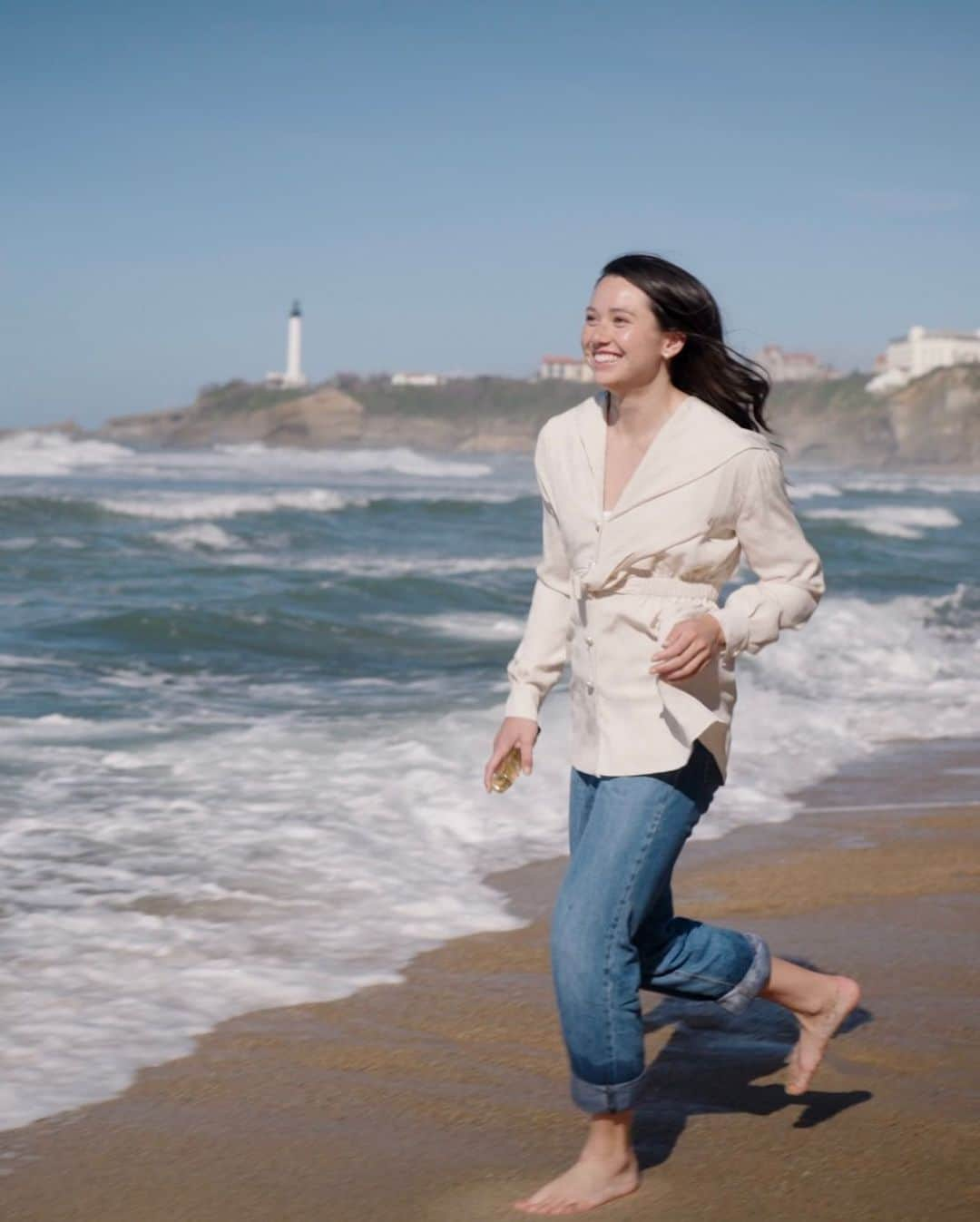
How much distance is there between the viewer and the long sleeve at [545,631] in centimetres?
306

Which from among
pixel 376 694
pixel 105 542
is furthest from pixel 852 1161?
pixel 105 542

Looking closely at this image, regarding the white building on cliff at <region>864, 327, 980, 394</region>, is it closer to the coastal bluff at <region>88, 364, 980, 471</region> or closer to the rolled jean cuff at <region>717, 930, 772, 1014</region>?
the coastal bluff at <region>88, 364, 980, 471</region>

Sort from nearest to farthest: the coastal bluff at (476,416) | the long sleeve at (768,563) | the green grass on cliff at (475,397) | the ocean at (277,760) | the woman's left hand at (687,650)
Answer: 1. the woman's left hand at (687,650)
2. the long sleeve at (768,563)
3. the ocean at (277,760)
4. the coastal bluff at (476,416)
5. the green grass on cliff at (475,397)

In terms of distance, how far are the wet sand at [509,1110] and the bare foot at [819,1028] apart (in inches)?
2.7

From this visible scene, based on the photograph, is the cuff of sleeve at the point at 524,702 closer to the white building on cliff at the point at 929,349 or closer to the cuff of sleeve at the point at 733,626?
the cuff of sleeve at the point at 733,626

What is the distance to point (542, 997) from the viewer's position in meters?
4.01

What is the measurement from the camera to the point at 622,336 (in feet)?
9.58

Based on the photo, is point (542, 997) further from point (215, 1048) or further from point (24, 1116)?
point (24, 1116)

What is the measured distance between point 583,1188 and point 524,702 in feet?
2.84

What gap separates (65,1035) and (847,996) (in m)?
1.74

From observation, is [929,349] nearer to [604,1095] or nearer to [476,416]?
[476,416]

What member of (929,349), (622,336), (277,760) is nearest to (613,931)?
(622,336)

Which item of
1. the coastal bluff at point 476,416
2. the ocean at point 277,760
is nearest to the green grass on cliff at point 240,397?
the coastal bluff at point 476,416

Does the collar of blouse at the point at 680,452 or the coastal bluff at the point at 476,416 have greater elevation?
the collar of blouse at the point at 680,452
